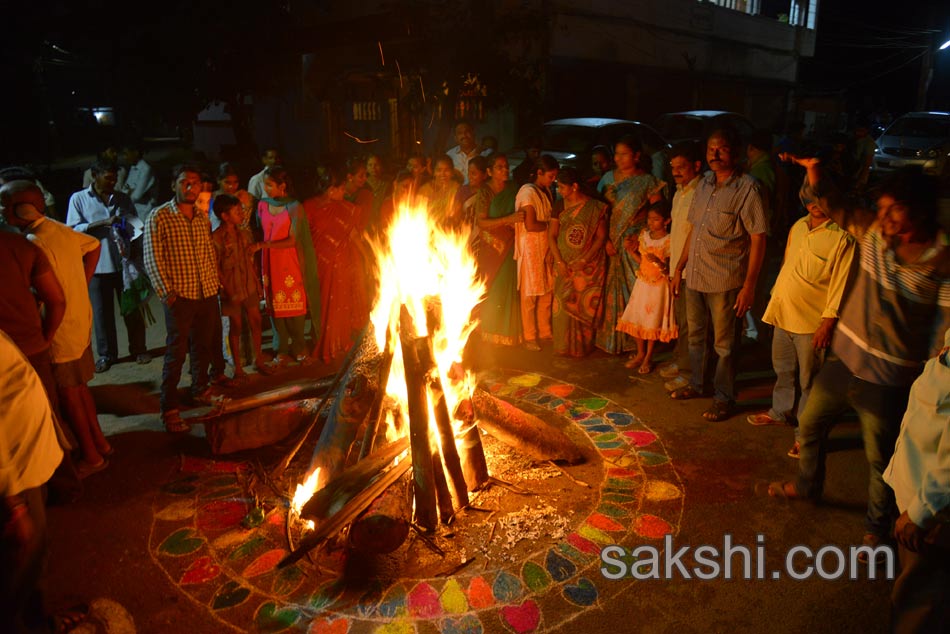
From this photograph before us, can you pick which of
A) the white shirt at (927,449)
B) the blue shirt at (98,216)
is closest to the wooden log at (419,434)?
the white shirt at (927,449)

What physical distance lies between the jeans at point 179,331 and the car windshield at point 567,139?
902 centimetres

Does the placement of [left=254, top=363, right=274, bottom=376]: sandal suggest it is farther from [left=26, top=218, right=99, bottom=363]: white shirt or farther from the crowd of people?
[left=26, top=218, right=99, bottom=363]: white shirt

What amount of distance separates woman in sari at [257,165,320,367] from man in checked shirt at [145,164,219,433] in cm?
100

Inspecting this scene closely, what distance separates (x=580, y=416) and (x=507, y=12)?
10632 millimetres

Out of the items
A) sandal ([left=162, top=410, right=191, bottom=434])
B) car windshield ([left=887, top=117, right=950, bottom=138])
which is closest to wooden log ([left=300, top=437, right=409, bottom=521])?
sandal ([left=162, top=410, right=191, bottom=434])

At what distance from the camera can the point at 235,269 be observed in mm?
6324

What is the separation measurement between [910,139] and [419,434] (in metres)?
21.0

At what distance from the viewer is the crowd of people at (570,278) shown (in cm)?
367

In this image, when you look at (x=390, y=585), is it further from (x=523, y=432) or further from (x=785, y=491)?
(x=785, y=491)

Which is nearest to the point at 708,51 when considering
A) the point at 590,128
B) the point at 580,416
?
the point at 590,128

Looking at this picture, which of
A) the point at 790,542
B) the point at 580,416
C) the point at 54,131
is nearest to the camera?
the point at 790,542

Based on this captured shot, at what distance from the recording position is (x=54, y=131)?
27.9 metres

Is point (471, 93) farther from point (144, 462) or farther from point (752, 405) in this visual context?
point (144, 462)

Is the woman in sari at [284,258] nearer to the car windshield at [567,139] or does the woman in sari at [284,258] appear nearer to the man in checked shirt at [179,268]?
the man in checked shirt at [179,268]
